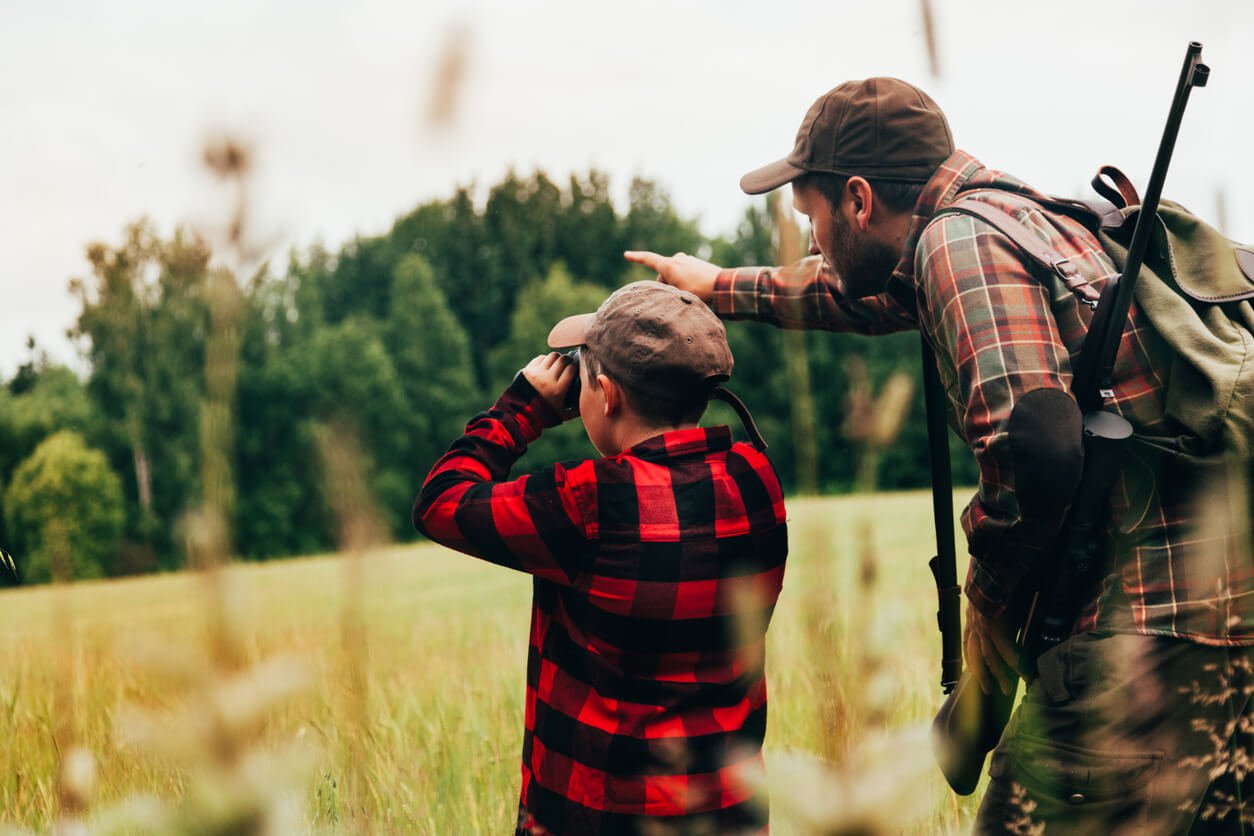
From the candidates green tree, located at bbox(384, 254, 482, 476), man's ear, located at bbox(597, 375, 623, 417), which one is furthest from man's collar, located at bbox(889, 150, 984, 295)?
green tree, located at bbox(384, 254, 482, 476)

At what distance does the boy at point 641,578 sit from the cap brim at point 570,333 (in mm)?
121

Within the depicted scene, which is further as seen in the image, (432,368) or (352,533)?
(432,368)

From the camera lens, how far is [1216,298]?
173cm

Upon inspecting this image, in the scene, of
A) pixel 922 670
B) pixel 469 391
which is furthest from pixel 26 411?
pixel 922 670

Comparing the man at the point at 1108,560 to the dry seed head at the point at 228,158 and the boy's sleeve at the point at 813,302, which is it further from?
the dry seed head at the point at 228,158

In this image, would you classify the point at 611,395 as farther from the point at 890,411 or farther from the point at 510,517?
the point at 890,411

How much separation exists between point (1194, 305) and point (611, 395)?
100 cm

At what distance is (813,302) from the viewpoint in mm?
2641

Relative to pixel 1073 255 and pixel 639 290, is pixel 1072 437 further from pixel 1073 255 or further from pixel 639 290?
pixel 639 290

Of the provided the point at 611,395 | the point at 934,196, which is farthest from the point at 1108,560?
the point at 611,395

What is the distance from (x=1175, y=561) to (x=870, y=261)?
0.82 m

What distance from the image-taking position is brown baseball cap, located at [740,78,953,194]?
2094 millimetres

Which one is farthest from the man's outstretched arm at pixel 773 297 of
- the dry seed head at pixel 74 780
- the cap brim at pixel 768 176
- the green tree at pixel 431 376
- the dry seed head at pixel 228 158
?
the green tree at pixel 431 376

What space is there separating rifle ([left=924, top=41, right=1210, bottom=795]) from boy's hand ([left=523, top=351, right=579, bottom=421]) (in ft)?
3.07
